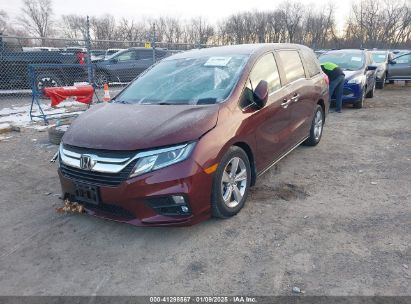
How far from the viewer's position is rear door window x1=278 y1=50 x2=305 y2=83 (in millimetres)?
4699

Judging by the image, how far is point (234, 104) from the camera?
3527 millimetres

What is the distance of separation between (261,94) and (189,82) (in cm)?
87

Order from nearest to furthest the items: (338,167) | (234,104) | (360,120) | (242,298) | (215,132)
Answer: (242,298) < (215,132) < (234,104) < (338,167) < (360,120)

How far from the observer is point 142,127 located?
3172 mm

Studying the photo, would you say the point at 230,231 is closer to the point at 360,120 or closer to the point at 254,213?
the point at 254,213

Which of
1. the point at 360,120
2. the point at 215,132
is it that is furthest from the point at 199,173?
the point at 360,120

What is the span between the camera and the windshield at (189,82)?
12.2 feet

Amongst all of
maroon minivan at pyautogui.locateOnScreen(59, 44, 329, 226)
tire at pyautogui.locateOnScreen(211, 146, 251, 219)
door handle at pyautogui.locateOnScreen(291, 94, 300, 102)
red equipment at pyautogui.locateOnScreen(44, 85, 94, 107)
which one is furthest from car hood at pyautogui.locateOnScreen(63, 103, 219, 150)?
red equipment at pyautogui.locateOnScreen(44, 85, 94, 107)

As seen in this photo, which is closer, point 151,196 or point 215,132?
point 151,196

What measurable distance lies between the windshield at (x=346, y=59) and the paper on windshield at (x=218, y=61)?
6766mm

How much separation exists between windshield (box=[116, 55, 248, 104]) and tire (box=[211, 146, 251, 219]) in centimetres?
62

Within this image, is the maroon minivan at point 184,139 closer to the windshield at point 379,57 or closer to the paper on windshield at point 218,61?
the paper on windshield at point 218,61

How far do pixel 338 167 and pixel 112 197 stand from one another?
3.37 m

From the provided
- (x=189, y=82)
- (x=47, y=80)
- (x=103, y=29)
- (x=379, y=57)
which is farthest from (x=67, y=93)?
(x=103, y=29)
